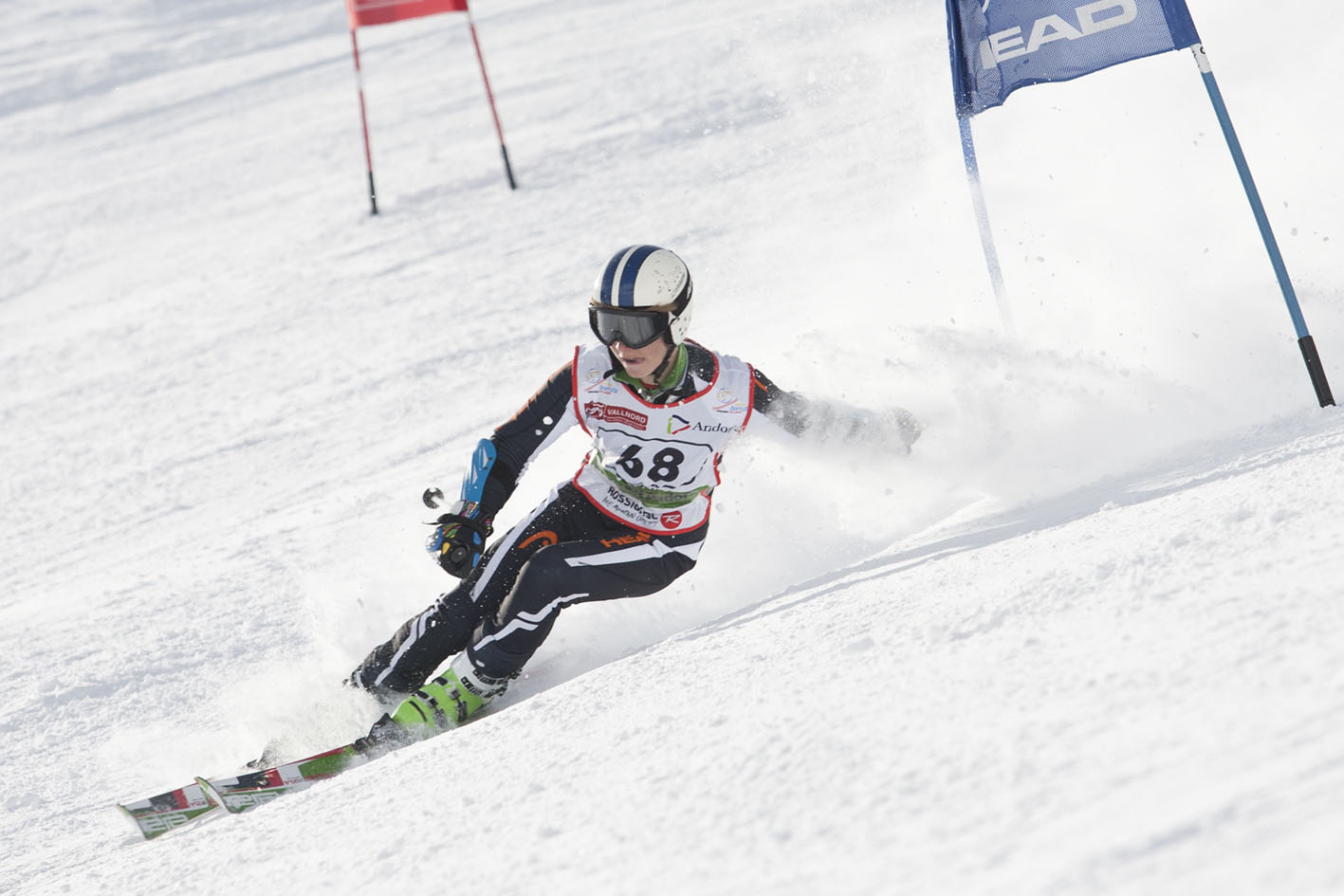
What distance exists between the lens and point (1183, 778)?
1.66 meters

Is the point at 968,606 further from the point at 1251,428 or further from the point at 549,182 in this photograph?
the point at 549,182

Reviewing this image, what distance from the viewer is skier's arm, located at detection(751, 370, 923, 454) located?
167 inches

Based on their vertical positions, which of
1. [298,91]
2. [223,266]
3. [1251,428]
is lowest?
[1251,428]

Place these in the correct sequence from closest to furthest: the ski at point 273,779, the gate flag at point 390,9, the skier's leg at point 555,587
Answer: the ski at point 273,779 < the skier's leg at point 555,587 < the gate flag at point 390,9

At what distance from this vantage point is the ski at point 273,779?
3.52 metres

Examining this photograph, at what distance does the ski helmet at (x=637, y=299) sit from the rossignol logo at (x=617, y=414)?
30 cm

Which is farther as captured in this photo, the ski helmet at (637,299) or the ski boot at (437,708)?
the ski helmet at (637,299)

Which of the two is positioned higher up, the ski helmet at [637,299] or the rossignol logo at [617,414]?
the ski helmet at [637,299]

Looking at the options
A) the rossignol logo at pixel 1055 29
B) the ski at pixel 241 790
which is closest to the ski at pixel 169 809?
the ski at pixel 241 790

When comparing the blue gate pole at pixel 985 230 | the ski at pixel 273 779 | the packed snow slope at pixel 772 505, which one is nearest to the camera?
the packed snow slope at pixel 772 505

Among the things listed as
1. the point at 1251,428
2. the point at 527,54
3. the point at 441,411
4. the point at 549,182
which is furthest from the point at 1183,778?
the point at 527,54

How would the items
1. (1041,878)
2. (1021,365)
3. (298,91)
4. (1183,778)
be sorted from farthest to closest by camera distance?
(298,91), (1021,365), (1183,778), (1041,878)

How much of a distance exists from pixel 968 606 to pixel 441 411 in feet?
17.8

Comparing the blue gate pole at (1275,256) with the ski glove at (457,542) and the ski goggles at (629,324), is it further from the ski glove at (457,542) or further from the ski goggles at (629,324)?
the ski glove at (457,542)
